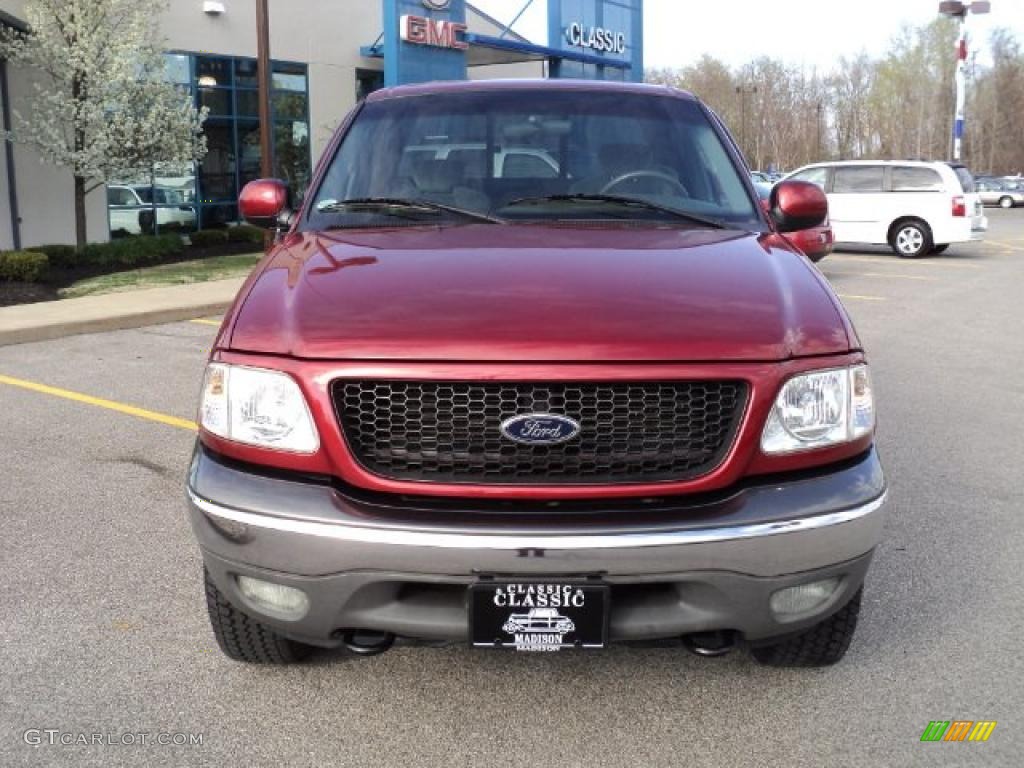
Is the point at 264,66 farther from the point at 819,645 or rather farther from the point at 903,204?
the point at 819,645

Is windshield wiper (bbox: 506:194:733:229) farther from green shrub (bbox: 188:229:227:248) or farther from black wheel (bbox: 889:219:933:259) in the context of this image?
black wheel (bbox: 889:219:933:259)

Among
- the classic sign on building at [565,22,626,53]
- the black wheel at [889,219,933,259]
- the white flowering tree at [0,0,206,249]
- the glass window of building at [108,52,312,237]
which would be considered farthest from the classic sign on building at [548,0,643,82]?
the white flowering tree at [0,0,206,249]

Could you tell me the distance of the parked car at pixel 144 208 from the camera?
62.3 feet

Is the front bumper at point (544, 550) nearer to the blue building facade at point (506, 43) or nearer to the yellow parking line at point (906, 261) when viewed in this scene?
the yellow parking line at point (906, 261)

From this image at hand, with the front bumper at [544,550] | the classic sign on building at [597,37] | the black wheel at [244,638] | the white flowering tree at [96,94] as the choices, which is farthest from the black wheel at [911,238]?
the black wheel at [244,638]

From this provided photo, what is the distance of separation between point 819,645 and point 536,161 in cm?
203

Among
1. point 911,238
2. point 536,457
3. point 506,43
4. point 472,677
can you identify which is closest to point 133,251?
point 506,43

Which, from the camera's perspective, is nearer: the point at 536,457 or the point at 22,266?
the point at 536,457

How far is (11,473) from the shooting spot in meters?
5.38

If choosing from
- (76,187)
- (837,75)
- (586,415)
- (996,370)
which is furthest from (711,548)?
(837,75)

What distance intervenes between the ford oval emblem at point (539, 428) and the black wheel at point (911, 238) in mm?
18108

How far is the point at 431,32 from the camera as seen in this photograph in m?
21.3

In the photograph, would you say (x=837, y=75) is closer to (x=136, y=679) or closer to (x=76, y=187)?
(x=76, y=187)

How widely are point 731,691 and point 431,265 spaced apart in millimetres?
1582
